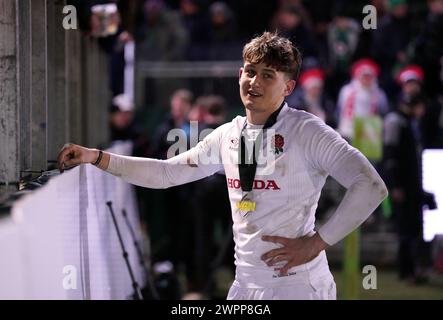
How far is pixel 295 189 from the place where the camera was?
546 cm

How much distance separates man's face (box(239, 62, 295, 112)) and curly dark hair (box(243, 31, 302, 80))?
1.1 inches

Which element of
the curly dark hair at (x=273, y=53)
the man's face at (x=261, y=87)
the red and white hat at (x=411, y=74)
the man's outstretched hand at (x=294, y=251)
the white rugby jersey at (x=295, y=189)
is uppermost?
the curly dark hair at (x=273, y=53)

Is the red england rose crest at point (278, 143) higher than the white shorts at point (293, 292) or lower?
higher

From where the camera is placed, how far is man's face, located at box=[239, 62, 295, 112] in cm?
549

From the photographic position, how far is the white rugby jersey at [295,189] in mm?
5281

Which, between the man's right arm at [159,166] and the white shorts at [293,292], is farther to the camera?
the man's right arm at [159,166]

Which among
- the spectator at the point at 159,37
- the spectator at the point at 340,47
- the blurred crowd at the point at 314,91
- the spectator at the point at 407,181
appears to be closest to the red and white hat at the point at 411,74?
the blurred crowd at the point at 314,91

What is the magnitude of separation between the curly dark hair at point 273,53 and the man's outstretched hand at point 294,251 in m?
0.86

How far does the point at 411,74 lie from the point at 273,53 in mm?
7473

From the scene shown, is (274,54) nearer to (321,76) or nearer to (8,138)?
(8,138)

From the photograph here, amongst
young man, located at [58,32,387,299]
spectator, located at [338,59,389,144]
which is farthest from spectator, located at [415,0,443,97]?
young man, located at [58,32,387,299]

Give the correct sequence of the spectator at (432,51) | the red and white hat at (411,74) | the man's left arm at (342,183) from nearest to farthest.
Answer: the man's left arm at (342,183) → the red and white hat at (411,74) → the spectator at (432,51)

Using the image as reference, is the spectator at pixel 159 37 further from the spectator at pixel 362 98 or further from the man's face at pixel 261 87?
the man's face at pixel 261 87

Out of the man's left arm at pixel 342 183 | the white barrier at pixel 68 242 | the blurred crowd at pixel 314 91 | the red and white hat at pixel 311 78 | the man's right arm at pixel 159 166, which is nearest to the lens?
the white barrier at pixel 68 242
